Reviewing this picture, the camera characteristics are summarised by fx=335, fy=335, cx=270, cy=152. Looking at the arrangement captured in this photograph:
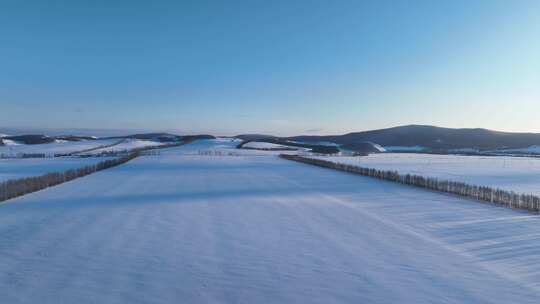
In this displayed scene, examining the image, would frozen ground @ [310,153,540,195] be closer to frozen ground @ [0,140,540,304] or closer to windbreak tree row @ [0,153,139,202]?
frozen ground @ [0,140,540,304]

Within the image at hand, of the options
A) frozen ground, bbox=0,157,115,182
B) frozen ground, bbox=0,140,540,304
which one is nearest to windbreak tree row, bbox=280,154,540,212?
frozen ground, bbox=0,140,540,304

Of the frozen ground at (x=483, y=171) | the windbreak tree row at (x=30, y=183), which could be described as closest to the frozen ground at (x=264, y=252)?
the windbreak tree row at (x=30, y=183)

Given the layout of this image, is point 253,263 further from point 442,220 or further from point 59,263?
point 442,220

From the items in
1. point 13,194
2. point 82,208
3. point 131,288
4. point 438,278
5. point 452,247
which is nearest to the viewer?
point 131,288

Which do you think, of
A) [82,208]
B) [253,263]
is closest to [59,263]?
[253,263]

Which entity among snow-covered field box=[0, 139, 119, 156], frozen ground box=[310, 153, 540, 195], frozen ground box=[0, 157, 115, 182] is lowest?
frozen ground box=[0, 157, 115, 182]

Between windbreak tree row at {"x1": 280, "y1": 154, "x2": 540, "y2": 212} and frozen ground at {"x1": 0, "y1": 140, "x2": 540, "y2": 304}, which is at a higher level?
windbreak tree row at {"x1": 280, "y1": 154, "x2": 540, "y2": 212}

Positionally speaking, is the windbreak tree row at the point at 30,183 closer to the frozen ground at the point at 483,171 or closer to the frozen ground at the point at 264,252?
the frozen ground at the point at 264,252

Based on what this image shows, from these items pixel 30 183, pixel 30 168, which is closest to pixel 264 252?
pixel 30 183

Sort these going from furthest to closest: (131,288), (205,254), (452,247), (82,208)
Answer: (82,208)
(452,247)
(205,254)
(131,288)
